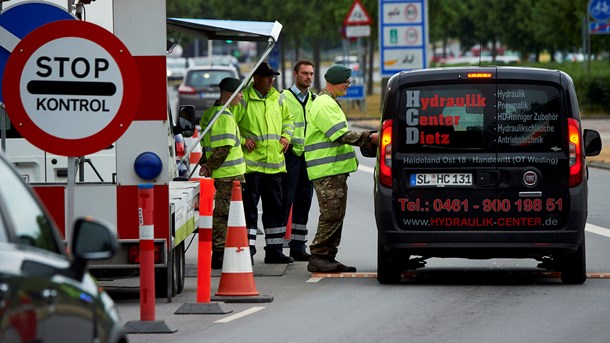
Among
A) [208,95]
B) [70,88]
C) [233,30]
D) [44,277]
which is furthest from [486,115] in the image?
[208,95]

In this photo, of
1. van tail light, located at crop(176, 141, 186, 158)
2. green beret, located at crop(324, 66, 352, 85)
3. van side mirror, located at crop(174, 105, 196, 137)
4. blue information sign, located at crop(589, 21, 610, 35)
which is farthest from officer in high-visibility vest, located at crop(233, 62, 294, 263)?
blue information sign, located at crop(589, 21, 610, 35)

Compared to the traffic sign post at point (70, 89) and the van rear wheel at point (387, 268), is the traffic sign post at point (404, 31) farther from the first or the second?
the traffic sign post at point (70, 89)

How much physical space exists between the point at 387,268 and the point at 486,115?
1487 mm

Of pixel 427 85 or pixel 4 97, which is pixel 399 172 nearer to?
pixel 427 85

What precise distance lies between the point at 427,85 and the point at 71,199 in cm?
467

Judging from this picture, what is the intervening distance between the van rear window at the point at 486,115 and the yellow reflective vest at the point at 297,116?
2943 mm

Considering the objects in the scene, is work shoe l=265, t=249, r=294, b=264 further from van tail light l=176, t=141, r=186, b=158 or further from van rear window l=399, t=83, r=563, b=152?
van tail light l=176, t=141, r=186, b=158

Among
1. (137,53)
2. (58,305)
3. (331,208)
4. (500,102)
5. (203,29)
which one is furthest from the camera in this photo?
(203,29)

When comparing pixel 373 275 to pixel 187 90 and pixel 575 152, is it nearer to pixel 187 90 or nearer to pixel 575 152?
pixel 575 152

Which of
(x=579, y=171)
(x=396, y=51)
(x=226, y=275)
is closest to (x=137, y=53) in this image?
(x=226, y=275)

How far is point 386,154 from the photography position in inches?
519

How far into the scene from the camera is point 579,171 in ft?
43.0

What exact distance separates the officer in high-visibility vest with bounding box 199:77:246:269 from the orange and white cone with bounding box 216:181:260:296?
2.35 m

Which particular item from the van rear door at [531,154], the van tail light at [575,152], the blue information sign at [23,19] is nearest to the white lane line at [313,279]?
the van rear door at [531,154]
